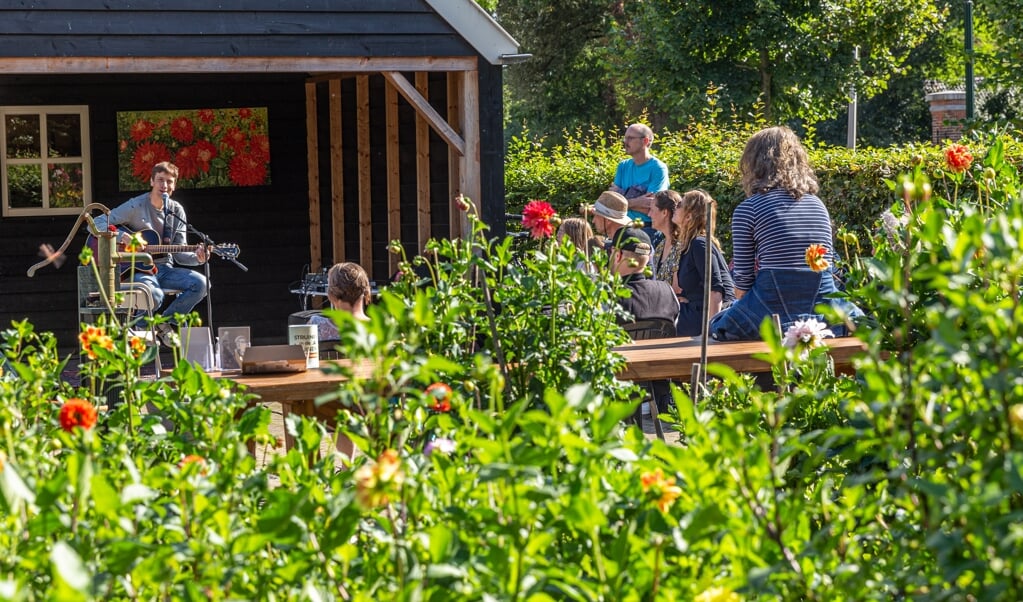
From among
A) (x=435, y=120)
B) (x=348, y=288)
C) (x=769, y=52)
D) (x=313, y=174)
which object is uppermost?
(x=769, y=52)

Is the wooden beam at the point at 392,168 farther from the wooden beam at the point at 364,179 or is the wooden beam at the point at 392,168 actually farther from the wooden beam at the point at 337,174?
the wooden beam at the point at 337,174

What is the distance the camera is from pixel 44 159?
10.1 metres

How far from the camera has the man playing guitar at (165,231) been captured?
321 inches

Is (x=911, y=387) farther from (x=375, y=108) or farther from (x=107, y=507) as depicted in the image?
(x=375, y=108)

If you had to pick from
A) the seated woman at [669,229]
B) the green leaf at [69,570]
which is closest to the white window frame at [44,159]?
the seated woman at [669,229]

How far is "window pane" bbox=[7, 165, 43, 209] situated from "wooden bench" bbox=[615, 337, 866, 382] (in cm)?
672

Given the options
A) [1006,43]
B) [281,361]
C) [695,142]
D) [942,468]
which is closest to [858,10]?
[1006,43]

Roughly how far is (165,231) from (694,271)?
379 cm

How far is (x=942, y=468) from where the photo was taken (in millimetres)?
1792

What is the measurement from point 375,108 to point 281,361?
6611mm

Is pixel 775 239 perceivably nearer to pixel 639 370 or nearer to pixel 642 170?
pixel 639 370

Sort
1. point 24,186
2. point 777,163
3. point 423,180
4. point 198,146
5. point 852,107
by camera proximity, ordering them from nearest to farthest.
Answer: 1. point 777,163
2. point 423,180
3. point 24,186
4. point 198,146
5. point 852,107

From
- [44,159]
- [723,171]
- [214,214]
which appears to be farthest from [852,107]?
[44,159]

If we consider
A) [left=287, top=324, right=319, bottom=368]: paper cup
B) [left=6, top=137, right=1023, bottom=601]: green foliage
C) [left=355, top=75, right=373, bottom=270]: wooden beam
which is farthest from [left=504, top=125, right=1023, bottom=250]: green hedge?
[left=6, top=137, right=1023, bottom=601]: green foliage
